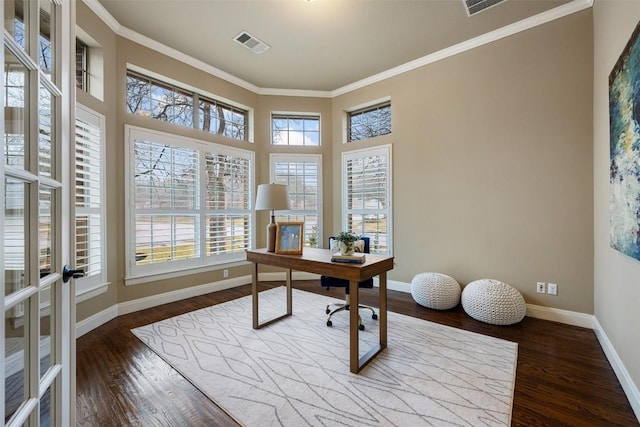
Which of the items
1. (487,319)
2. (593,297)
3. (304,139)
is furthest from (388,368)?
(304,139)

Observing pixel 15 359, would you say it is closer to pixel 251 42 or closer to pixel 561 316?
pixel 251 42

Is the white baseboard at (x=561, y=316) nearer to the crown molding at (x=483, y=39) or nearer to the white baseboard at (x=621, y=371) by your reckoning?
the white baseboard at (x=621, y=371)

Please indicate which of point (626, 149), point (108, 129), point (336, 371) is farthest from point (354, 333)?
point (108, 129)

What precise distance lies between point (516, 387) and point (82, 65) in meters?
4.64

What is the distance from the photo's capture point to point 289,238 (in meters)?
2.65

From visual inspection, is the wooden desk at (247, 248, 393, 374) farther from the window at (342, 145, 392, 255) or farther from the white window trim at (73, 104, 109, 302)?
the window at (342, 145, 392, 255)

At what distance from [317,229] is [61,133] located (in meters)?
3.73

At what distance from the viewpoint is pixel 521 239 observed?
3.08 m

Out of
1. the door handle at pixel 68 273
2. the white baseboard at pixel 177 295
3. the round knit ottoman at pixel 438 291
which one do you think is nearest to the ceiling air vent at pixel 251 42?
the door handle at pixel 68 273

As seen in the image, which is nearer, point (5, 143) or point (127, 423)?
point (5, 143)

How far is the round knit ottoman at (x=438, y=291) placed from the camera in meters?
3.22

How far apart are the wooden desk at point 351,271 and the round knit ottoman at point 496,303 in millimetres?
1213

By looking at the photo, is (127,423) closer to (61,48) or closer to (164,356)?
(164,356)

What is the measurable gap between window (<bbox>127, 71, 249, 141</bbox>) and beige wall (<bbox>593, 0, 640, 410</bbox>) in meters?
4.18
